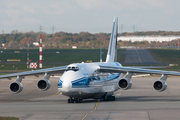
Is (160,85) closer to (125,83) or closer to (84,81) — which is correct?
(125,83)

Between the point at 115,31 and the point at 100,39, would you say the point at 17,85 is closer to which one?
the point at 115,31

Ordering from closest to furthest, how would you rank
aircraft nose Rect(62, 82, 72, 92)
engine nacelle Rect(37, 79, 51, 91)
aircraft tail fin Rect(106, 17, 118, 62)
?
aircraft nose Rect(62, 82, 72, 92)
engine nacelle Rect(37, 79, 51, 91)
aircraft tail fin Rect(106, 17, 118, 62)

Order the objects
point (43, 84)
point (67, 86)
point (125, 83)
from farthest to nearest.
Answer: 1. point (43, 84)
2. point (125, 83)
3. point (67, 86)

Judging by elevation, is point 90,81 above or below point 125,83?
above

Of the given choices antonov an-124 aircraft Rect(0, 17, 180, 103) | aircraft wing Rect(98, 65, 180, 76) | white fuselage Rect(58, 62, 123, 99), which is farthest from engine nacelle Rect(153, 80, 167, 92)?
white fuselage Rect(58, 62, 123, 99)

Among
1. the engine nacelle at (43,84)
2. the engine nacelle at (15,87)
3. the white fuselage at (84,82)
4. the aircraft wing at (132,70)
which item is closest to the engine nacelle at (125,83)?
the aircraft wing at (132,70)

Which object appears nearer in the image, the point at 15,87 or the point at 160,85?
the point at 160,85

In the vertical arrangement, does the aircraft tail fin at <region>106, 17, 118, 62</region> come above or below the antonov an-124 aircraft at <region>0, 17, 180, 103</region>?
above

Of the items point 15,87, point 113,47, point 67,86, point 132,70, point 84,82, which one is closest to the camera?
point 67,86

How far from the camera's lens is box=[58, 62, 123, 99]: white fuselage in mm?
27656

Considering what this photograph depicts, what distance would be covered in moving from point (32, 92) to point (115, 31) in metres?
13.6

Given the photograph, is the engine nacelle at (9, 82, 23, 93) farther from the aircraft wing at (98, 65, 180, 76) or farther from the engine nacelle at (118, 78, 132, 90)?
the engine nacelle at (118, 78, 132, 90)

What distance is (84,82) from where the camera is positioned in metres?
28.6

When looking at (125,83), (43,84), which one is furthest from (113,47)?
(43,84)
